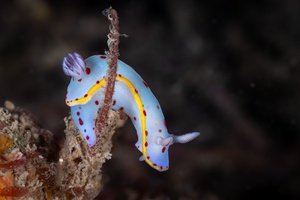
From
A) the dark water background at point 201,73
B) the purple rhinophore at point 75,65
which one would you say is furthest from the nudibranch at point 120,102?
the dark water background at point 201,73

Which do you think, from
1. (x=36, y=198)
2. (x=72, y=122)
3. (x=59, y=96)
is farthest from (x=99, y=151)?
(x=59, y=96)

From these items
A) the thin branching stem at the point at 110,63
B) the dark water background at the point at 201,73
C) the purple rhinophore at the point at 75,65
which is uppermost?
the dark water background at the point at 201,73

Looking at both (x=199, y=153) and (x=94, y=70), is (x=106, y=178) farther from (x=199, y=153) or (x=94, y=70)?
(x=94, y=70)

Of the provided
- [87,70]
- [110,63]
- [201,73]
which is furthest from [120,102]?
[201,73]

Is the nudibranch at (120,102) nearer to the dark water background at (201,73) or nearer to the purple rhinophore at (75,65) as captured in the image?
the purple rhinophore at (75,65)

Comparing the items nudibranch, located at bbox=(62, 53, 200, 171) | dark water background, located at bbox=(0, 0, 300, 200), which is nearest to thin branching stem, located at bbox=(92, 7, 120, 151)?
nudibranch, located at bbox=(62, 53, 200, 171)

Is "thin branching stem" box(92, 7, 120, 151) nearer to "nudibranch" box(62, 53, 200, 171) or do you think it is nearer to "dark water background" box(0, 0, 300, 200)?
"nudibranch" box(62, 53, 200, 171)
